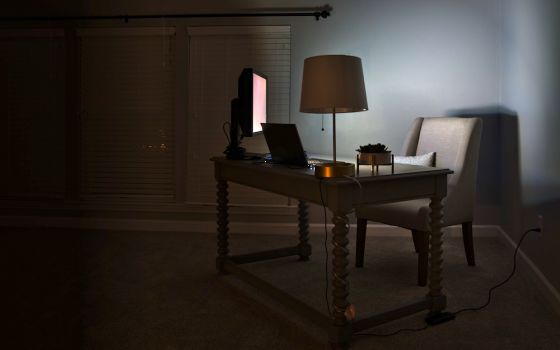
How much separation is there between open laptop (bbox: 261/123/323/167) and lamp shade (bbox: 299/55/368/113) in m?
0.18

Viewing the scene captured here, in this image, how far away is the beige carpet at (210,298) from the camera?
205 cm

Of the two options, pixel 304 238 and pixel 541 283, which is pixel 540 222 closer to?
pixel 541 283

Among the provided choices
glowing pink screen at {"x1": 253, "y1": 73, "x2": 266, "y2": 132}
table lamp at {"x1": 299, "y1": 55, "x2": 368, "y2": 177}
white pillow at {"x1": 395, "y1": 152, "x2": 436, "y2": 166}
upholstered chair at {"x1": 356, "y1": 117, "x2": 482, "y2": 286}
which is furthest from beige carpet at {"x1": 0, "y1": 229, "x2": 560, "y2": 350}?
glowing pink screen at {"x1": 253, "y1": 73, "x2": 266, "y2": 132}

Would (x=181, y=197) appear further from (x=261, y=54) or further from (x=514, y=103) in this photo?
(x=514, y=103)

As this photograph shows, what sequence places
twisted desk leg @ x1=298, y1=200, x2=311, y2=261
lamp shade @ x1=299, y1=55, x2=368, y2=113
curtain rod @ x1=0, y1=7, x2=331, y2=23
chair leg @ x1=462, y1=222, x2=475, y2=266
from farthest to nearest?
curtain rod @ x1=0, y1=7, x2=331, y2=23 < twisted desk leg @ x1=298, y1=200, x2=311, y2=261 < chair leg @ x1=462, y1=222, x2=475, y2=266 < lamp shade @ x1=299, y1=55, x2=368, y2=113

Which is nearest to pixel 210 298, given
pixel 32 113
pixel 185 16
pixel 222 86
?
pixel 222 86

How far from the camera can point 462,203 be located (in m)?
3.02

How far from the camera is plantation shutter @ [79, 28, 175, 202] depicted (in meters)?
4.19

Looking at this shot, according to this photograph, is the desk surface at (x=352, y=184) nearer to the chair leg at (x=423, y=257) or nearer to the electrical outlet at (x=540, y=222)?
the chair leg at (x=423, y=257)

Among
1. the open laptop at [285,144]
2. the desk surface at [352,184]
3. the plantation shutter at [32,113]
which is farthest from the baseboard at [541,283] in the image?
the plantation shutter at [32,113]

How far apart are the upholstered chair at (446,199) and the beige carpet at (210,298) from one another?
198mm

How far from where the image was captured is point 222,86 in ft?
13.5

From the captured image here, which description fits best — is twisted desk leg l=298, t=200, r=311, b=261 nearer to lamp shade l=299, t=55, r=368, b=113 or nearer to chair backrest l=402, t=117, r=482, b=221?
chair backrest l=402, t=117, r=482, b=221

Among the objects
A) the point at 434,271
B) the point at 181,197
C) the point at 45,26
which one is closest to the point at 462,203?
the point at 434,271
